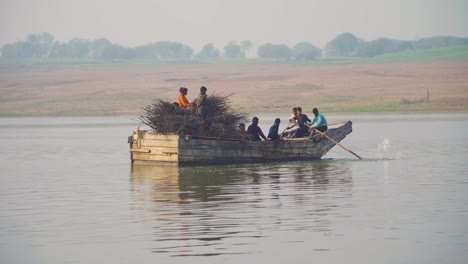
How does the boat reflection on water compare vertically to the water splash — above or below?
below

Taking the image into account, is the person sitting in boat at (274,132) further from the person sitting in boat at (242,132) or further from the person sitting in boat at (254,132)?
the person sitting in boat at (242,132)

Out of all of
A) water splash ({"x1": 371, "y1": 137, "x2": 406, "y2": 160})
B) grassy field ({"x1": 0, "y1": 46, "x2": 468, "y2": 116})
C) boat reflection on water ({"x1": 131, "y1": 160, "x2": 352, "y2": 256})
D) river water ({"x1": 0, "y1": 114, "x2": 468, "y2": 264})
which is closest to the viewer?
river water ({"x1": 0, "y1": 114, "x2": 468, "y2": 264})

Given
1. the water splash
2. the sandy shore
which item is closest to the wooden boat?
the water splash

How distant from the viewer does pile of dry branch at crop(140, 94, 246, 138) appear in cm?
2670

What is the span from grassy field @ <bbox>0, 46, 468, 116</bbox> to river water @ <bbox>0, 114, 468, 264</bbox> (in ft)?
102

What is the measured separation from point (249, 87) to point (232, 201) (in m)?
79.1

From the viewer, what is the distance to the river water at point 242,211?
13.6 metres

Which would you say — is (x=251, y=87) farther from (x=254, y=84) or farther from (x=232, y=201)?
(x=232, y=201)

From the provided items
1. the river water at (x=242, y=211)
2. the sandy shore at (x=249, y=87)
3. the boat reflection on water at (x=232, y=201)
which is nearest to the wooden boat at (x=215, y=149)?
the boat reflection on water at (x=232, y=201)

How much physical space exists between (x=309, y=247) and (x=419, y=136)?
2784 centimetres

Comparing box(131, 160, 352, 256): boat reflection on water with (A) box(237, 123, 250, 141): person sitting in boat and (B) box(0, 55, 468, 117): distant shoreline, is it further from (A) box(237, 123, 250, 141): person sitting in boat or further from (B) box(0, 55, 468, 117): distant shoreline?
(B) box(0, 55, 468, 117): distant shoreline

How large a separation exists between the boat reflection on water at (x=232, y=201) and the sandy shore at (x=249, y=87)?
152 ft

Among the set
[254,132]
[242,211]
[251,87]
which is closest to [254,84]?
[251,87]

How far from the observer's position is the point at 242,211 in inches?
677
